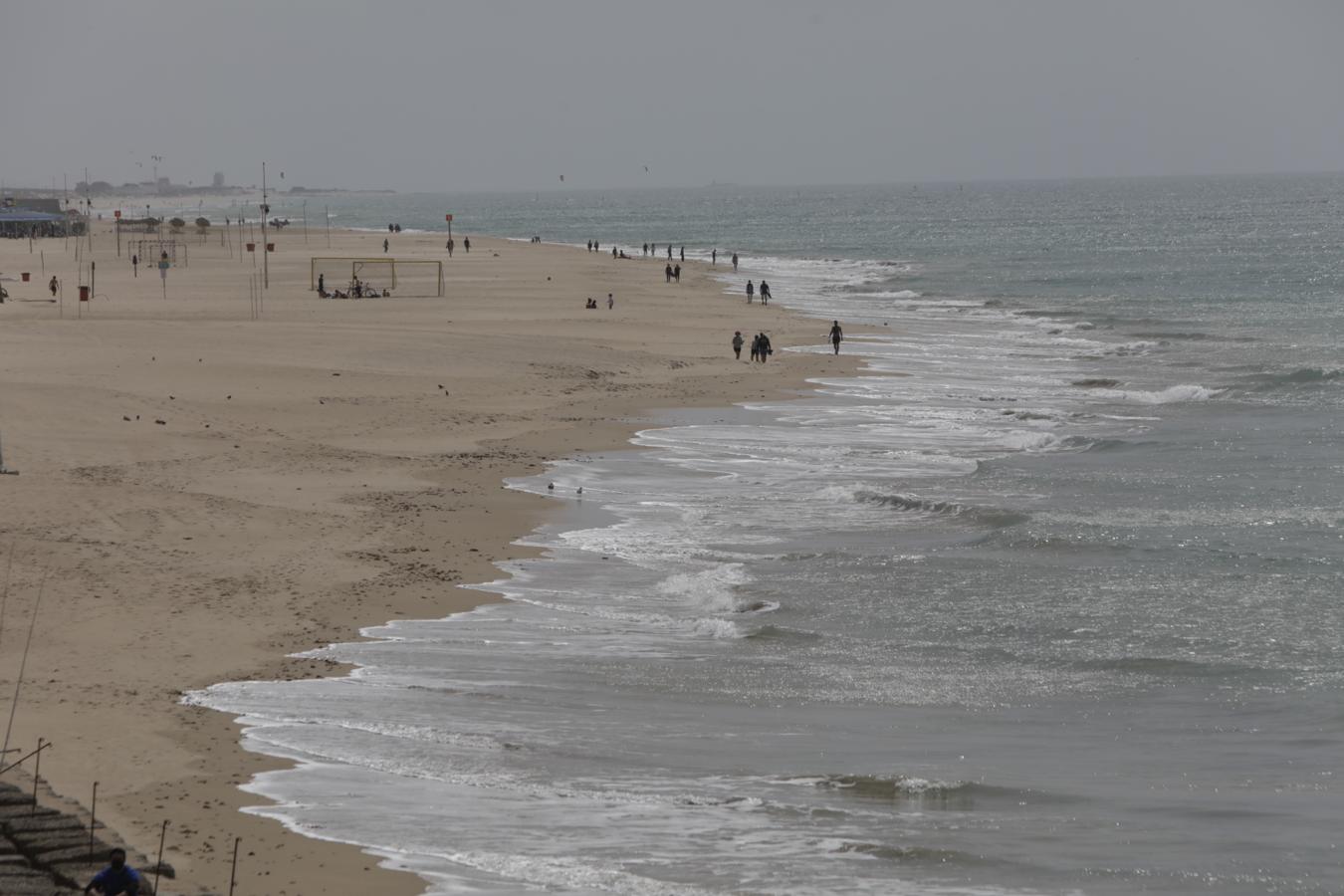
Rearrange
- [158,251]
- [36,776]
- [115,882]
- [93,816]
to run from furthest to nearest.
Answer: [158,251] → [36,776] → [93,816] → [115,882]

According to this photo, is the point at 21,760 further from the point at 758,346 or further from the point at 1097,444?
the point at 758,346

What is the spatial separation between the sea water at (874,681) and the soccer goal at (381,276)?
3084cm

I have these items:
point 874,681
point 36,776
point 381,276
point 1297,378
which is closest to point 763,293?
point 381,276

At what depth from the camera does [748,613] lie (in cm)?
1702

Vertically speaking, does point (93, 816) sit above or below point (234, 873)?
above

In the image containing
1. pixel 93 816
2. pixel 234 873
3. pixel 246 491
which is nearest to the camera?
pixel 234 873

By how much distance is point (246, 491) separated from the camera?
2116cm

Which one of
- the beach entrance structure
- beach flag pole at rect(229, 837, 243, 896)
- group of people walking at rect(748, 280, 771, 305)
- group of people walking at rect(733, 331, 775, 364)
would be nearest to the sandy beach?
beach flag pole at rect(229, 837, 243, 896)

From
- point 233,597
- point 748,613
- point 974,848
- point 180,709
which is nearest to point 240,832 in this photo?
point 180,709

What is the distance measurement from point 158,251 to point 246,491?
7064 cm

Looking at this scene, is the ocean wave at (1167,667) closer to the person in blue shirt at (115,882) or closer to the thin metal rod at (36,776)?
the thin metal rod at (36,776)

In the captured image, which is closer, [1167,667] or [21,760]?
[21,760]

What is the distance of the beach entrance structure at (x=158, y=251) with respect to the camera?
78.6m

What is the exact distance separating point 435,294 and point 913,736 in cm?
4750
